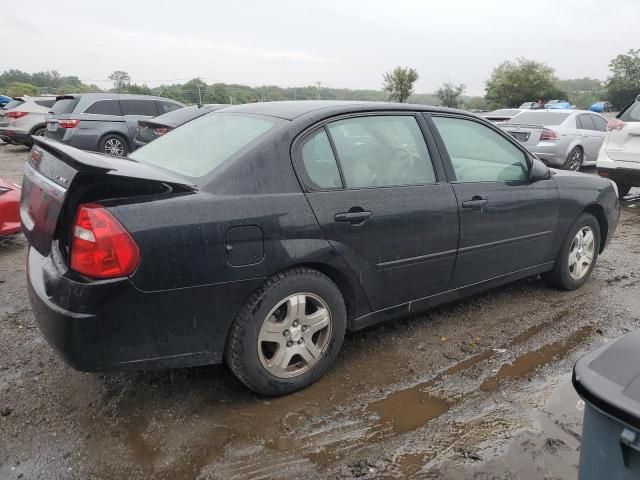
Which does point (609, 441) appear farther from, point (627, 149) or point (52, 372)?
point (627, 149)

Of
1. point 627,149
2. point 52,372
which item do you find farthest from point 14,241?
point 627,149

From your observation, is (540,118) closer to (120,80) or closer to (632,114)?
(632,114)

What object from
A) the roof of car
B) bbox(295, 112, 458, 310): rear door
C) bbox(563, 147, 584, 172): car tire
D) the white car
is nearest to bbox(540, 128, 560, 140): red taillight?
bbox(563, 147, 584, 172): car tire

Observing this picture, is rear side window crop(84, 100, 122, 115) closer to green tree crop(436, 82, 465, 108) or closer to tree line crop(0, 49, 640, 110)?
tree line crop(0, 49, 640, 110)

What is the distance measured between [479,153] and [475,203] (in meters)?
0.49

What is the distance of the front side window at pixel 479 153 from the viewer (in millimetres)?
3463

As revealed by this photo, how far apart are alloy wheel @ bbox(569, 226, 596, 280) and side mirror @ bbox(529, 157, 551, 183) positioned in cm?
72

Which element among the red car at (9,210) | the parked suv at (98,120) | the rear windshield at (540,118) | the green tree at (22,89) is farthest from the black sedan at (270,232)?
the green tree at (22,89)

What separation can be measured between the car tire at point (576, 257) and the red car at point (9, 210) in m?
4.96

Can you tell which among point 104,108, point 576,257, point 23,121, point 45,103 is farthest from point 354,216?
point 45,103

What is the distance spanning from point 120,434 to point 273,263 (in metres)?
1.08

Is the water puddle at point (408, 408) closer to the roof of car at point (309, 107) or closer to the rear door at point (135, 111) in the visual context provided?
the roof of car at point (309, 107)

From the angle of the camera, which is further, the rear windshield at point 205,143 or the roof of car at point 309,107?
the roof of car at point 309,107

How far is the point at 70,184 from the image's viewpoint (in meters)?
2.23
